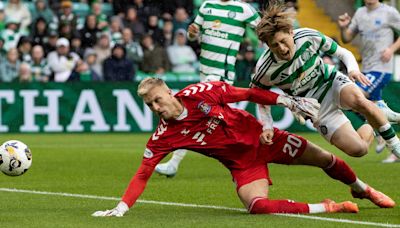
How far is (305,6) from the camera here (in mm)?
26719

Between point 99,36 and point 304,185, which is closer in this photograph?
point 304,185

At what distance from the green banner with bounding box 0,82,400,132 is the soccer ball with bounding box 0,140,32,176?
11111 millimetres

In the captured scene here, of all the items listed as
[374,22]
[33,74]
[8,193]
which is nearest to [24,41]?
[33,74]

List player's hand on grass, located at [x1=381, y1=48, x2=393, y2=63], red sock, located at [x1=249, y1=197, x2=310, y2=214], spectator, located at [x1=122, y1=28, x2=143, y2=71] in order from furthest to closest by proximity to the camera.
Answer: spectator, located at [x1=122, y1=28, x2=143, y2=71] → player's hand on grass, located at [x1=381, y1=48, x2=393, y2=63] → red sock, located at [x1=249, y1=197, x2=310, y2=214]

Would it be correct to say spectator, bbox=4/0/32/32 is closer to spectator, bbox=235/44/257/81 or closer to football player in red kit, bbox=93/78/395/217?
spectator, bbox=235/44/257/81

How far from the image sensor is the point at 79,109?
21.1m

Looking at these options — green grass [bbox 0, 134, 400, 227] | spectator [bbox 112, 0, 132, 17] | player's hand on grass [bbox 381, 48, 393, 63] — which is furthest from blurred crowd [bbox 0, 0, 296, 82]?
player's hand on grass [bbox 381, 48, 393, 63]

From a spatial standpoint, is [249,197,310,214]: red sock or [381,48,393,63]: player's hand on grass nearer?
[249,197,310,214]: red sock

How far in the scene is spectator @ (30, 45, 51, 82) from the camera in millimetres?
22141

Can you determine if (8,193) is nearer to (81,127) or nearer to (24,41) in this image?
(81,127)

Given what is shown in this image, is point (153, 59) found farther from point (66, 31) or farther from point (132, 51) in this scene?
point (66, 31)

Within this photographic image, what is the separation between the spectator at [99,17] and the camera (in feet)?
77.0

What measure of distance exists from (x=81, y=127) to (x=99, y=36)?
9.43 ft

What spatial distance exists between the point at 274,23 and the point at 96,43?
14.9 metres
